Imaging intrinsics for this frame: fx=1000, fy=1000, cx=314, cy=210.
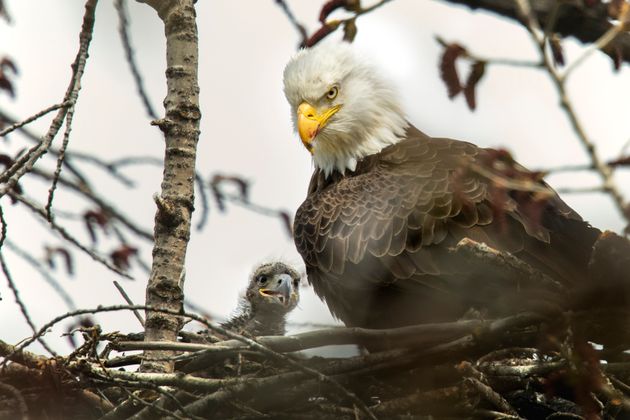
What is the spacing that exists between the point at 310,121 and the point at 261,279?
48.6 inches

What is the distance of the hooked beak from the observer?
20.1 feet

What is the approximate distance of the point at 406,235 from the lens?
4.81 meters

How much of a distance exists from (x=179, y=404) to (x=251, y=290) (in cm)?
252

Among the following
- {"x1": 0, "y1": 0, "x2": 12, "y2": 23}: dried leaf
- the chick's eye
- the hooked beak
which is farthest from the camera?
the hooked beak

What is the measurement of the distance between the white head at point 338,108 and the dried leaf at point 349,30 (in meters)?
1.97

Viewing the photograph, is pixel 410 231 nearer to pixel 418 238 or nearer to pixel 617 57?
pixel 418 238

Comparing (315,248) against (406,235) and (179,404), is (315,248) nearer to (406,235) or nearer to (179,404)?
(406,235)

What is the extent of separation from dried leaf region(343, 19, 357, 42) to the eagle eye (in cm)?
296

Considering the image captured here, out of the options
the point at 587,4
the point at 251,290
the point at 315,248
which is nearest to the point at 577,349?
the point at 587,4

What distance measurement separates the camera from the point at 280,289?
6.18 m

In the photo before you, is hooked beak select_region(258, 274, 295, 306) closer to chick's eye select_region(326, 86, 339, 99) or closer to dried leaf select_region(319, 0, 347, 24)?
chick's eye select_region(326, 86, 339, 99)

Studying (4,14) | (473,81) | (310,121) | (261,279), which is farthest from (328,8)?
(261,279)

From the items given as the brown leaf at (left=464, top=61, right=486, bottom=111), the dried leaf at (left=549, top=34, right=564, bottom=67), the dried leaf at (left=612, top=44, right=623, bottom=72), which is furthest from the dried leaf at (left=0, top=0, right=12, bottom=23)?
the dried leaf at (left=612, top=44, right=623, bottom=72)

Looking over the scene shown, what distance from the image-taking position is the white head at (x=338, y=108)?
5719mm
